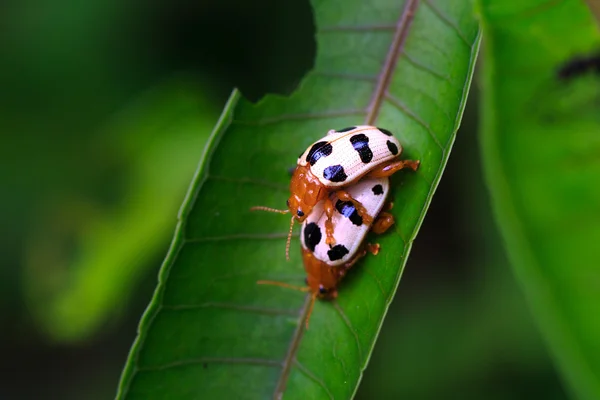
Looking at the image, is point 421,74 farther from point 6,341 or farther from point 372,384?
point 6,341

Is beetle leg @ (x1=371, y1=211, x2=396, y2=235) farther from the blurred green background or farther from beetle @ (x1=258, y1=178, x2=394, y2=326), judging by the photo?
the blurred green background

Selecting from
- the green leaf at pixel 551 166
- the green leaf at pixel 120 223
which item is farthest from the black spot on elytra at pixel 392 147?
the green leaf at pixel 120 223

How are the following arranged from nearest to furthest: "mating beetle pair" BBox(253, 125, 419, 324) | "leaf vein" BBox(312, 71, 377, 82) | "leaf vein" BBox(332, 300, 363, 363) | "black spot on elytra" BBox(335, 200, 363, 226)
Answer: "leaf vein" BBox(332, 300, 363, 363) → "leaf vein" BBox(312, 71, 377, 82) → "mating beetle pair" BBox(253, 125, 419, 324) → "black spot on elytra" BBox(335, 200, 363, 226)

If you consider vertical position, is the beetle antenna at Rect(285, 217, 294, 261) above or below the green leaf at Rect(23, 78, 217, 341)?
above

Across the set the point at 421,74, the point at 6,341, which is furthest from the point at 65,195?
the point at 421,74

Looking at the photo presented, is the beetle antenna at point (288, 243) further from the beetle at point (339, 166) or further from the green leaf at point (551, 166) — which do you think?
the green leaf at point (551, 166)

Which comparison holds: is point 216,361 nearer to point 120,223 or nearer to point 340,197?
point 340,197

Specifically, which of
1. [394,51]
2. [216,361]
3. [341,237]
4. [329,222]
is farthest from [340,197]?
[216,361]

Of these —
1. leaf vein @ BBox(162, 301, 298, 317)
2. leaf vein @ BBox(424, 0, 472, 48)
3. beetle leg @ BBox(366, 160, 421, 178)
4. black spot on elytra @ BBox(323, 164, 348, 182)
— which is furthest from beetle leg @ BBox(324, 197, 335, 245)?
leaf vein @ BBox(424, 0, 472, 48)

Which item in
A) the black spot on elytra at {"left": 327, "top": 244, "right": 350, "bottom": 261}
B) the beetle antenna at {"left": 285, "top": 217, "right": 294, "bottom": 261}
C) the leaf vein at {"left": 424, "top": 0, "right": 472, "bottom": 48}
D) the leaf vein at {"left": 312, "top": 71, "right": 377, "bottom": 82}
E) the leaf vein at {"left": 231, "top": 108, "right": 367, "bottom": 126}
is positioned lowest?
the black spot on elytra at {"left": 327, "top": 244, "right": 350, "bottom": 261}
